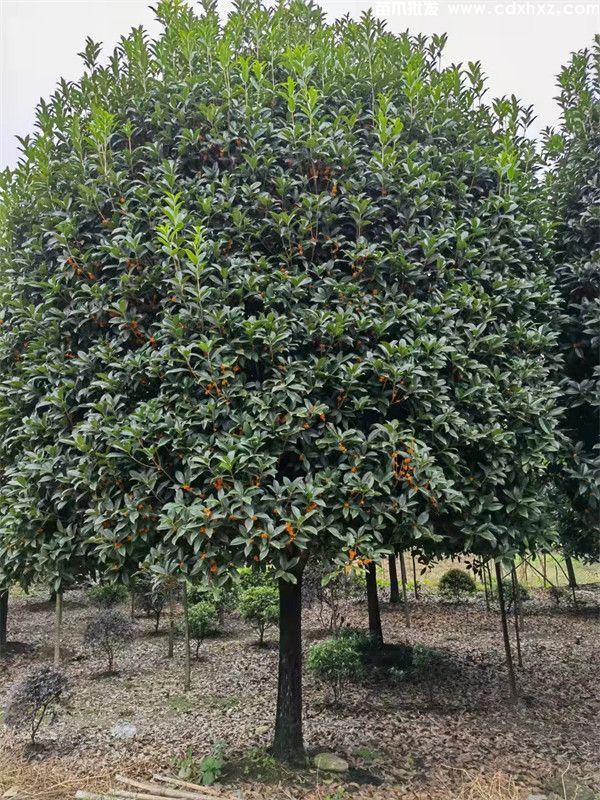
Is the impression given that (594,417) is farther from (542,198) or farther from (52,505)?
(52,505)

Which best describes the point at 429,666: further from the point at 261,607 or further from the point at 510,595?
the point at 510,595

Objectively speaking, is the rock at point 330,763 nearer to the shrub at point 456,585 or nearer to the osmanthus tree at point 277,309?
the osmanthus tree at point 277,309

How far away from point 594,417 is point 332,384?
8.72ft

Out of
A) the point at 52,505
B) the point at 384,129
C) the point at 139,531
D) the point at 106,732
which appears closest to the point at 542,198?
the point at 384,129

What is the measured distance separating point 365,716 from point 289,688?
73.0 inches

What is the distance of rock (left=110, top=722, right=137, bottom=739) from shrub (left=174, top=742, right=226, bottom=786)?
1.33m

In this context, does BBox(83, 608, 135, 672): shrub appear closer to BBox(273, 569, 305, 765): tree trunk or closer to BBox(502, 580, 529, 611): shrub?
BBox(273, 569, 305, 765): tree trunk

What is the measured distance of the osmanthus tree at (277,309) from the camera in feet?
12.5

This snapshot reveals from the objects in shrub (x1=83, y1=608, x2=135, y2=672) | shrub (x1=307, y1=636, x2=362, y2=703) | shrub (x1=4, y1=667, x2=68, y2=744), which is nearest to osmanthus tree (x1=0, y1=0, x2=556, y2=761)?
shrub (x1=307, y1=636, x2=362, y2=703)

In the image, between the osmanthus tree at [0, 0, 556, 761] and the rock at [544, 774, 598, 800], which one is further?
the rock at [544, 774, 598, 800]

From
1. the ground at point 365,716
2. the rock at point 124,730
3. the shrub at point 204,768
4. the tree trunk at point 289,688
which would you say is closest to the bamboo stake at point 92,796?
the ground at point 365,716

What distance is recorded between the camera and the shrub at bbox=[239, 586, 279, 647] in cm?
984

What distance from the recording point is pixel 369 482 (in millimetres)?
3752

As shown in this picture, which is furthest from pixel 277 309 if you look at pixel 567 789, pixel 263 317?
pixel 567 789
